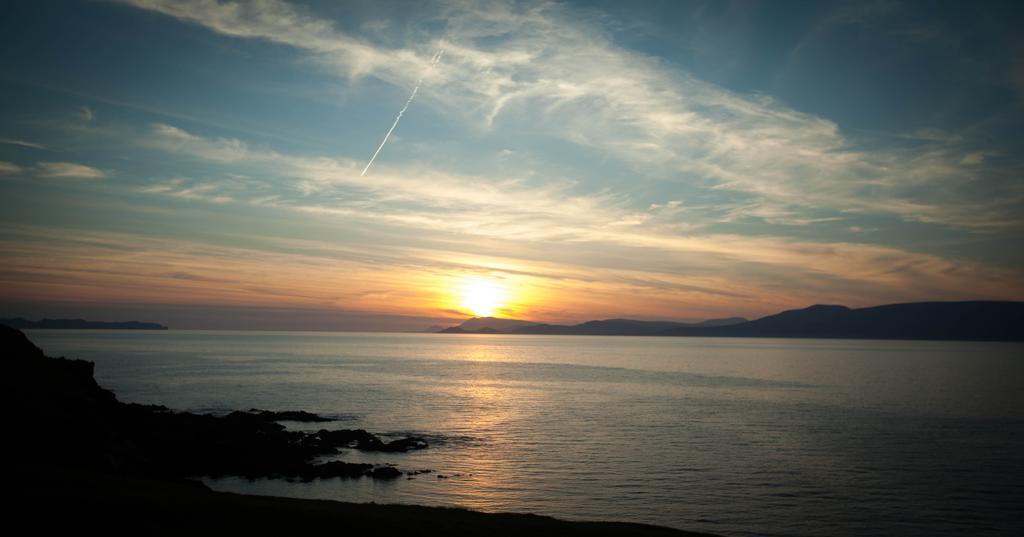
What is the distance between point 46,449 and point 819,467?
52.2 m

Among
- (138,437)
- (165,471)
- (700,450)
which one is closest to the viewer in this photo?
(165,471)

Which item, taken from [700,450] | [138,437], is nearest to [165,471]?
[138,437]

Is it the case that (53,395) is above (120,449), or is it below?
above

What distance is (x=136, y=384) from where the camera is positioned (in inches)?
4109

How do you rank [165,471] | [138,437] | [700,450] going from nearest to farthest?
1. [165,471]
2. [138,437]
3. [700,450]

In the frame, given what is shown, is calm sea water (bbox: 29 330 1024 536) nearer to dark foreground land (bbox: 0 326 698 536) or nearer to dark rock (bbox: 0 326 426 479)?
dark rock (bbox: 0 326 426 479)

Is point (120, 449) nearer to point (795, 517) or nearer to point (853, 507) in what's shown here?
point (795, 517)

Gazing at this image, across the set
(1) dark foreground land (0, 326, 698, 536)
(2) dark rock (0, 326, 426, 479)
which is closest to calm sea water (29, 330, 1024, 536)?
(2) dark rock (0, 326, 426, 479)

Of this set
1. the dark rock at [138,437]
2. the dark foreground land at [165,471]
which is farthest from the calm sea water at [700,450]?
the dark foreground land at [165,471]

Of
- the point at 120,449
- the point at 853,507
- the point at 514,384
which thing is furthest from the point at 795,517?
the point at 514,384

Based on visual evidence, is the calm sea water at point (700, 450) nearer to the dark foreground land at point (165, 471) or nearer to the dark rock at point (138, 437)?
the dark rock at point (138, 437)

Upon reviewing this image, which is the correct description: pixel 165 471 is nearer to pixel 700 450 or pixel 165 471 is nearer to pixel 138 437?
pixel 138 437

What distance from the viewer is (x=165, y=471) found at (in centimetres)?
3925

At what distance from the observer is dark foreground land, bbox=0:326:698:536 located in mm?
20594
